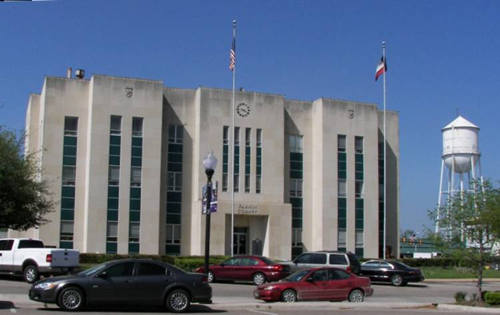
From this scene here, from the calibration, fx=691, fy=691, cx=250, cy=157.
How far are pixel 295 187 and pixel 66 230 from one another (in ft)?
62.1

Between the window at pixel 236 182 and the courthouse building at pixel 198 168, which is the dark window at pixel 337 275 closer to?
the courthouse building at pixel 198 168

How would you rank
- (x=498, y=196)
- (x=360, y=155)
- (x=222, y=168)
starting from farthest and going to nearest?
(x=360, y=155) < (x=222, y=168) < (x=498, y=196)

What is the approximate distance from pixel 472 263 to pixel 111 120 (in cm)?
3338

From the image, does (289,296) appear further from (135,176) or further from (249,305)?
(135,176)

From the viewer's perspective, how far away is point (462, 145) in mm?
64438

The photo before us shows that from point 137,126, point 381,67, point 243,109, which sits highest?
point 381,67

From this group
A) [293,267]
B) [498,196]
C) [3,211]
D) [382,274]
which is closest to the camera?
[498,196]

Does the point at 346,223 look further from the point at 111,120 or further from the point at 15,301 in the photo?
the point at 15,301

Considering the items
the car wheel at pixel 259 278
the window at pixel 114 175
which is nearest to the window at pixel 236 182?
the window at pixel 114 175

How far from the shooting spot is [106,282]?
18.6 meters

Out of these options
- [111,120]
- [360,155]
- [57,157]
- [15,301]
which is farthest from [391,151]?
[15,301]

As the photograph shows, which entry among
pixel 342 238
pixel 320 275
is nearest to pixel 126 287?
pixel 320 275

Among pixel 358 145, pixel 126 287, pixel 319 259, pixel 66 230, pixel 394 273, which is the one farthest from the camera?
pixel 358 145

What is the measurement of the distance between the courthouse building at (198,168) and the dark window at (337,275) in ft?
93.4
